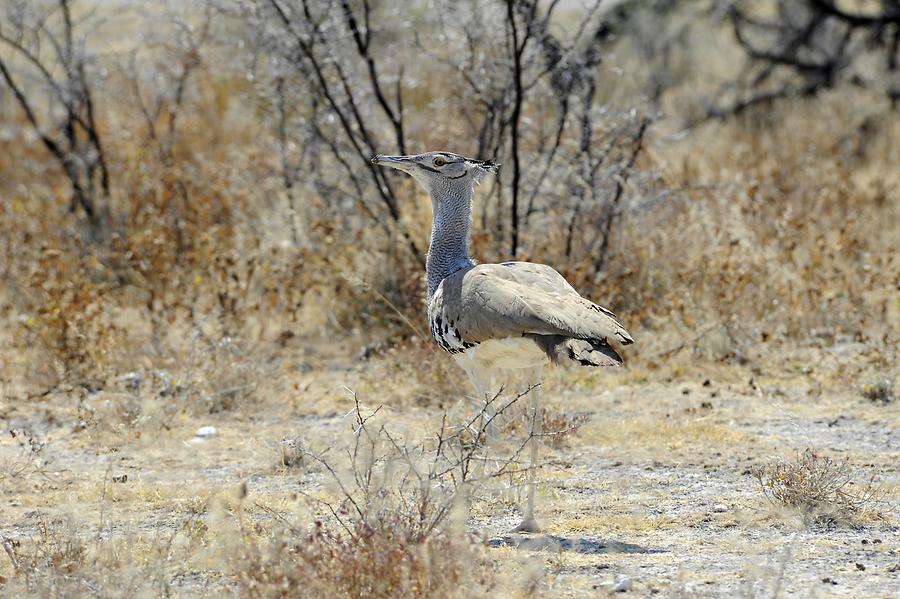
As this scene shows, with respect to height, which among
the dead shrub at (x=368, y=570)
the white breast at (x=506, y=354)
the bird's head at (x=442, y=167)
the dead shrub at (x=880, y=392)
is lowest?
the dead shrub at (x=368, y=570)

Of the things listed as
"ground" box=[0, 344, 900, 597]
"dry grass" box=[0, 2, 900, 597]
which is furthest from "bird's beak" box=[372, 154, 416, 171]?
"ground" box=[0, 344, 900, 597]

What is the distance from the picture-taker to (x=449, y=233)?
5688 millimetres

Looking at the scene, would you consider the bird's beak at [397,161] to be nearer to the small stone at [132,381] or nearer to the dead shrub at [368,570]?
the dead shrub at [368,570]

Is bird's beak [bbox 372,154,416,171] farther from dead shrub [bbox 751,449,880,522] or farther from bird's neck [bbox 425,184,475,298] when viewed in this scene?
dead shrub [bbox 751,449,880,522]

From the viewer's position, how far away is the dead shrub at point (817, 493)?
16.3 feet

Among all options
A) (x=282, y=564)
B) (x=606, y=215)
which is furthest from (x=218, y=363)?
(x=282, y=564)

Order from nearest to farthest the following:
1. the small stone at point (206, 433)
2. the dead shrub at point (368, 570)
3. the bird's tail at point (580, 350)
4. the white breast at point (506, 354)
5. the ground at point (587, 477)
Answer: the dead shrub at point (368, 570)
the ground at point (587, 477)
the bird's tail at point (580, 350)
the white breast at point (506, 354)
the small stone at point (206, 433)

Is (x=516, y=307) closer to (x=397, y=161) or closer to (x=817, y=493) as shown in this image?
(x=397, y=161)

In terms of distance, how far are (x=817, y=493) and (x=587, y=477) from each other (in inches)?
46.3

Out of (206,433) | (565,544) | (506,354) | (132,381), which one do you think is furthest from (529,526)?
(132,381)

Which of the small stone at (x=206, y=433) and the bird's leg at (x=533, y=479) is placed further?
the small stone at (x=206, y=433)

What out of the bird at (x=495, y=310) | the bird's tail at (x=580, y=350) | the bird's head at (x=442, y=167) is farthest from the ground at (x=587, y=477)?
the bird's head at (x=442, y=167)

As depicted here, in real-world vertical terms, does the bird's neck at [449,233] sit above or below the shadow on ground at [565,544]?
above

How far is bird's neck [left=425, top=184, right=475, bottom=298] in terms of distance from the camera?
5.65m
